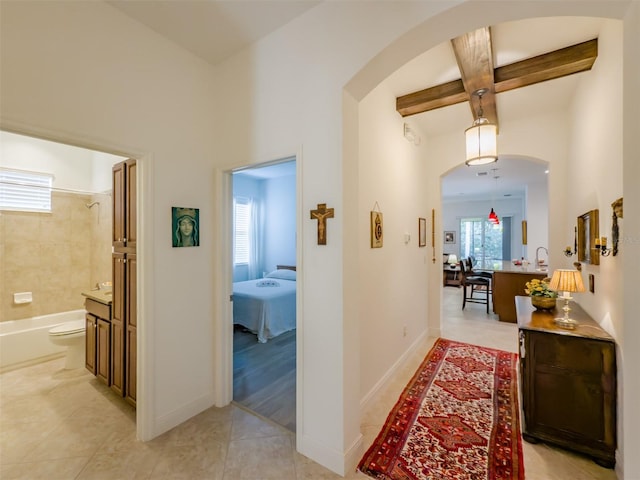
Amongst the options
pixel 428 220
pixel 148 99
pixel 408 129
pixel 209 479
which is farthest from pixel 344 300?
pixel 428 220

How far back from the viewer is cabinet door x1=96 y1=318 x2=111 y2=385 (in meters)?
2.59

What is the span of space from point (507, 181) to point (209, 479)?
808cm

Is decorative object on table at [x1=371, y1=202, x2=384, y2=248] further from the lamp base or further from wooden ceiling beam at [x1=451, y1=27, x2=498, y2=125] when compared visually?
the lamp base

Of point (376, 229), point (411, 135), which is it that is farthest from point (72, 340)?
point (411, 135)

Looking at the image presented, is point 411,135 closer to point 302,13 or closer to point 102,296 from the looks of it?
point 302,13

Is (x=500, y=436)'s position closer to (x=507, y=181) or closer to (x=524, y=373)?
(x=524, y=373)

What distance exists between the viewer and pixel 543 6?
1.32 metres

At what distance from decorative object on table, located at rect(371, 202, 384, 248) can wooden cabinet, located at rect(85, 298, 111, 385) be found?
8.22ft

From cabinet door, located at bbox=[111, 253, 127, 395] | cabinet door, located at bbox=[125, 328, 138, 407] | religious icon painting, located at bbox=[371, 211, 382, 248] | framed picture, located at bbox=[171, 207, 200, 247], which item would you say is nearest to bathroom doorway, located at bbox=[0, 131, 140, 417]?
cabinet door, located at bbox=[111, 253, 127, 395]

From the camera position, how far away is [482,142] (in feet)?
8.55

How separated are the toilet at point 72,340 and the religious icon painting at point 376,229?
3.22 meters

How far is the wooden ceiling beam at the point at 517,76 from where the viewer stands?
2230 mm

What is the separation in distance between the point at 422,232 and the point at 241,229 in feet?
13.0

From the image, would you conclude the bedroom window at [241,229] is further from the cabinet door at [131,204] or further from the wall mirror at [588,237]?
the wall mirror at [588,237]
